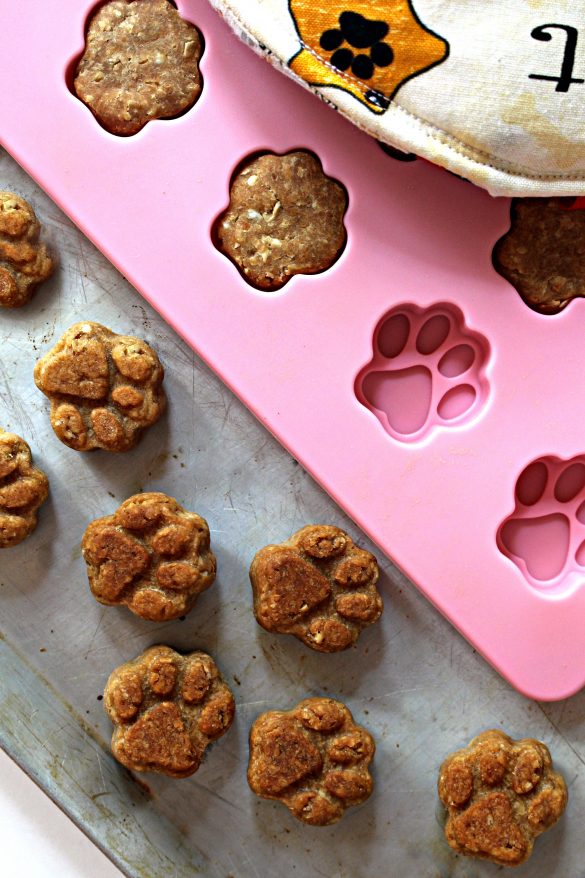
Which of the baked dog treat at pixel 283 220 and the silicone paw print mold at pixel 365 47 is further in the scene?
the baked dog treat at pixel 283 220

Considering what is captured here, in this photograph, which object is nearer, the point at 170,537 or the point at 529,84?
the point at 529,84

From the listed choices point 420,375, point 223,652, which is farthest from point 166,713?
point 420,375

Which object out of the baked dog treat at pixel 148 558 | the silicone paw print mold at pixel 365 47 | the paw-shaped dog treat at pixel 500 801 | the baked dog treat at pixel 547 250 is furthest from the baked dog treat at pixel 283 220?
the paw-shaped dog treat at pixel 500 801

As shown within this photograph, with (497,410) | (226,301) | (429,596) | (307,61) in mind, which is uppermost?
(307,61)

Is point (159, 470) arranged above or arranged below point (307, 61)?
below

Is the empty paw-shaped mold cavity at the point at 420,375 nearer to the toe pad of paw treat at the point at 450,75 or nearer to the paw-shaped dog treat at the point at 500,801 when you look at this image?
the toe pad of paw treat at the point at 450,75

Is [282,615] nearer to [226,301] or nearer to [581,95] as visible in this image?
[226,301]

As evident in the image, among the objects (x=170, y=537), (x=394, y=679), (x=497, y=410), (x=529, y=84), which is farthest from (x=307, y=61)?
(x=394, y=679)
